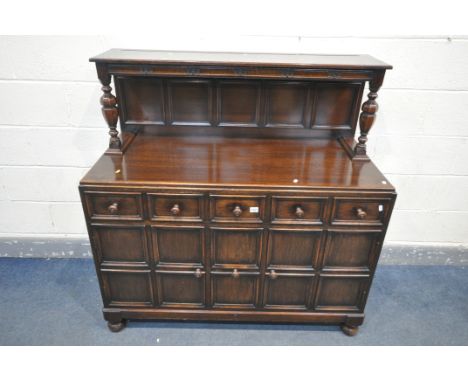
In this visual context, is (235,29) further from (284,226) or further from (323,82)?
(284,226)

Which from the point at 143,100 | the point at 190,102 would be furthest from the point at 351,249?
the point at 143,100

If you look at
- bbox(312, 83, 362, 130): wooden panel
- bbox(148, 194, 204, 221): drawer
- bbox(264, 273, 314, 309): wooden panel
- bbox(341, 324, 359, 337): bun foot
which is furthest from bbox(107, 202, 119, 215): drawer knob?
bbox(341, 324, 359, 337): bun foot

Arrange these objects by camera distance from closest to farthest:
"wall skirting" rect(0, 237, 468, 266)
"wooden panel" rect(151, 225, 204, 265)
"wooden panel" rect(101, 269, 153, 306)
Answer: "wooden panel" rect(151, 225, 204, 265)
"wooden panel" rect(101, 269, 153, 306)
"wall skirting" rect(0, 237, 468, 266)

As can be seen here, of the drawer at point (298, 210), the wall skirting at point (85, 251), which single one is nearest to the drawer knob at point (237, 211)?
the drawer at point (298, 210)

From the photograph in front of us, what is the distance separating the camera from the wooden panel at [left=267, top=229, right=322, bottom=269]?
1455 mm

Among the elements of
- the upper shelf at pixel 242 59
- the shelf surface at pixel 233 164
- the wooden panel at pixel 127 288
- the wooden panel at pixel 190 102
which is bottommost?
the wooden panel at pixel 127 288

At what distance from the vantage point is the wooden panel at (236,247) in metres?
1.45

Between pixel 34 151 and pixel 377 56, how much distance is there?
5.92ft

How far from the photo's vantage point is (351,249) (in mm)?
1502

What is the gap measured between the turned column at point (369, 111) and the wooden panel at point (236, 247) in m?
0.55

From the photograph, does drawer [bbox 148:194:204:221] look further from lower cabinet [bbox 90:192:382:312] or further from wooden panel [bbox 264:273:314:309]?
wooden panel [bbox 264:273:314:309]

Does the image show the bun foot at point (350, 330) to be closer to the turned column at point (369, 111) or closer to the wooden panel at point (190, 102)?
the turned column at point (369, 111)

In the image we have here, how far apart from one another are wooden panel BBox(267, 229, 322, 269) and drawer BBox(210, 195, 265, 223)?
0.11 metres

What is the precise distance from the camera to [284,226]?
1425 mm
